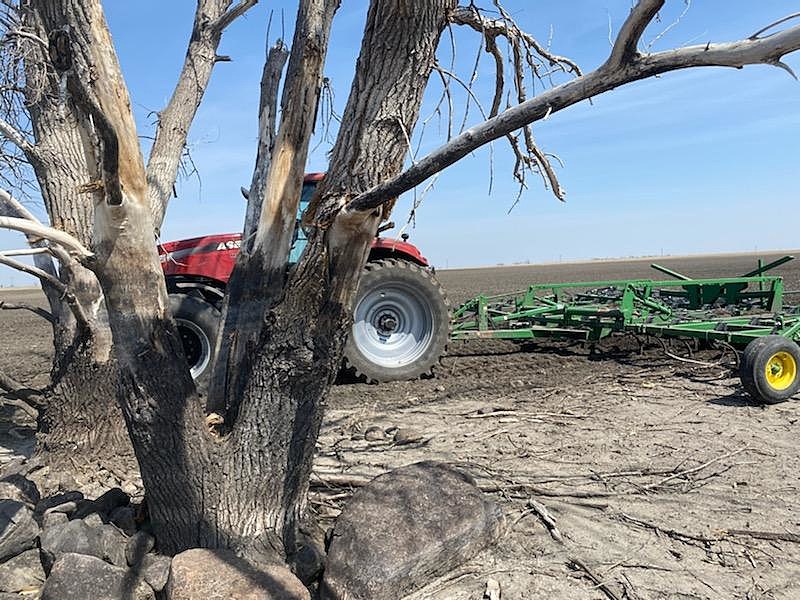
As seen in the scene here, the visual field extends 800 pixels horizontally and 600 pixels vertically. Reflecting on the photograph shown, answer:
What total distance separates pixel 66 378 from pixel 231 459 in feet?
5.77

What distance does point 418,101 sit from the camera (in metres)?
2.72

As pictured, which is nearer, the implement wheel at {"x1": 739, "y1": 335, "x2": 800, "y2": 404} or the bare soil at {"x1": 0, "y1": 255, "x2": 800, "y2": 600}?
the bare soil at {"x1": 0, "y1": 255, "x2": 800, "y2": 600}

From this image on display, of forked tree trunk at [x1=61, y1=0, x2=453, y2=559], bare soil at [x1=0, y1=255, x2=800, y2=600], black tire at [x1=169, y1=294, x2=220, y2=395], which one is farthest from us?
black tire at [x1=169, y1=294, x2=220, y2=395]

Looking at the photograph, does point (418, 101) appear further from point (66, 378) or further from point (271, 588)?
point (66, 378)

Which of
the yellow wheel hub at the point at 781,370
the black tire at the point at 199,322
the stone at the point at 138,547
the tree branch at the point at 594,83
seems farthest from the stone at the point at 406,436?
the yellow wheel hub at the point at 781,370

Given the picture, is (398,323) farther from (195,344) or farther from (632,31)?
(632,31)

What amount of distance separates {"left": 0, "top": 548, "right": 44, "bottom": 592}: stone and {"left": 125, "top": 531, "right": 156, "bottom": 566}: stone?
1.25 ft

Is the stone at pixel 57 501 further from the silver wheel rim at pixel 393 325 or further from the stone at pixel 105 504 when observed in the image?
the silver wheel rim at pixel 393 325

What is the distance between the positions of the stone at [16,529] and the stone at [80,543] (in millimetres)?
83

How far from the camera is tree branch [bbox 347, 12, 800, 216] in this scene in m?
1.86

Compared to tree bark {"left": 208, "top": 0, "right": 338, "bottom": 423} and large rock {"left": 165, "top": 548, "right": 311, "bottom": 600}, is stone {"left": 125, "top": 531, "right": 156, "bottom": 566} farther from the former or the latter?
tree bark {"left": 208, "top": 0, "right": 338, "bottom": 423}

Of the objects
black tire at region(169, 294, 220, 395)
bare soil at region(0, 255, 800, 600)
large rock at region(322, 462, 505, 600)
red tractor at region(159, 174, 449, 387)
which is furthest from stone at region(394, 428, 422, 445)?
black tire at region(169, 294, 220, 395)

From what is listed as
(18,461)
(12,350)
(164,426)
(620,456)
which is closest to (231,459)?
(164,426)

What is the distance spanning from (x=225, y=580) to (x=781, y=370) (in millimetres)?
4924
